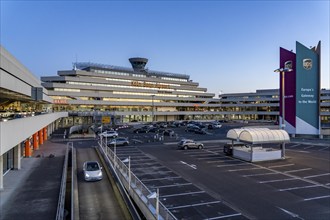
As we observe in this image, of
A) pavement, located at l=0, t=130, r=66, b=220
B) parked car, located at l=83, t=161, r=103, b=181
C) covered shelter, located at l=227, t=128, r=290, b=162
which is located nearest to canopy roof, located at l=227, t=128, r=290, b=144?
covered shelter, located at l=227, t=128, r=290, b=162

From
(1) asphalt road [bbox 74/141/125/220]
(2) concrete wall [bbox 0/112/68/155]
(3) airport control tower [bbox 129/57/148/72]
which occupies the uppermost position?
(3) airport control tower [bbox 129/57/148/72]

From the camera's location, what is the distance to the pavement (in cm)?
1555

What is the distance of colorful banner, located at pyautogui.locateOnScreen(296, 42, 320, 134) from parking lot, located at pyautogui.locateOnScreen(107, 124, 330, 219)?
20.8 meters

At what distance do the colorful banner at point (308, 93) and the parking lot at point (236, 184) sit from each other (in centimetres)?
2081

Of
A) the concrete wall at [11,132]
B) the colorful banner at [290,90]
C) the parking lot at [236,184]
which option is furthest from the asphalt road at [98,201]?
the colorful banner at [290,90]

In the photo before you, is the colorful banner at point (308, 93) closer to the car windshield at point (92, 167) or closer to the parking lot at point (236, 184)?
the parking lot at point (236, 184)

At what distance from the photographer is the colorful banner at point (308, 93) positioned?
53688mm

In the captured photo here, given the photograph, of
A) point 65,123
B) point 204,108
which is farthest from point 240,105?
point 65,123

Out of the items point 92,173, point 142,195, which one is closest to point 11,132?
point 142,195

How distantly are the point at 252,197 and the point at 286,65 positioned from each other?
46.7 metres

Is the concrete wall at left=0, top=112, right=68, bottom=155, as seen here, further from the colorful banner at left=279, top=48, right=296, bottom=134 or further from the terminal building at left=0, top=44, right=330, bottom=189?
the colorful banner at left=279, top=48, right=296, bottom=134

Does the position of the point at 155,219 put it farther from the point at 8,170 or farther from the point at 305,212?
the point at 8,170

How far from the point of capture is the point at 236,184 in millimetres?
21266

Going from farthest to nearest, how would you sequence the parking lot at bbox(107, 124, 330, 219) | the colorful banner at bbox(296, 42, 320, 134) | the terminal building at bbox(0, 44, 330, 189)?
the terminal building at bbox(0, 44, 330, 189) → the colorful banner at bbox(296, 42, 320, 134) → the parking lot at bbox(107, 124, 330, 219)
